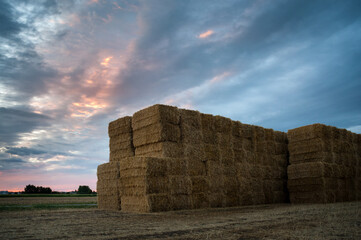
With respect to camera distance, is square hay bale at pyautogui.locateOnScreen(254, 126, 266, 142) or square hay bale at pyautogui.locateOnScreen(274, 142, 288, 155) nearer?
square hay bale at pyautogui.locateOnScreen(254, 126, 266, 142)

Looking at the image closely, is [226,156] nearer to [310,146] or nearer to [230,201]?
[230,201]

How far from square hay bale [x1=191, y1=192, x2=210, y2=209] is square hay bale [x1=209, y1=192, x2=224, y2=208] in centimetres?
25

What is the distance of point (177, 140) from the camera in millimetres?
12867

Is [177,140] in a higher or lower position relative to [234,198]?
higher

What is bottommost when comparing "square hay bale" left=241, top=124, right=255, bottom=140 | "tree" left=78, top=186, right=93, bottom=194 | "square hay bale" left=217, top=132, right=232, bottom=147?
"tree" left=78, top=186, right=93, bottom=194

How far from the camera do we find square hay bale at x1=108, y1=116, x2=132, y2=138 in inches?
579

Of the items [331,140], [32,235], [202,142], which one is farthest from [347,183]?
[32,235]

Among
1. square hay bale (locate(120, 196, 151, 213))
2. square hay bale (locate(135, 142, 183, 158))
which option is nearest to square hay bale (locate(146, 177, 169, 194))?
square hay bale (locate(120, 196, 151, 213))

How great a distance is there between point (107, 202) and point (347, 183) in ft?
40.8

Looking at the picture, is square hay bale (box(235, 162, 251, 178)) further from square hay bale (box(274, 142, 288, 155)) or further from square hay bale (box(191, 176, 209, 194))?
square hay bale (box(274, 142, 288, 155))

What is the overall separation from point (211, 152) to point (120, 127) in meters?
4.58

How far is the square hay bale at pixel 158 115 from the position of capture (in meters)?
12.5

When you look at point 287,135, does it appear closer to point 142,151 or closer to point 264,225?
point 142,151

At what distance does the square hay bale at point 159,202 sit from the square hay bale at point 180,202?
0.50 ft
